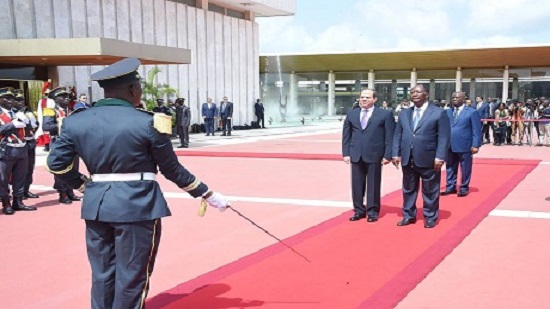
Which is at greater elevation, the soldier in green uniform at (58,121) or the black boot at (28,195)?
the soldier in green uniform at (58,121)

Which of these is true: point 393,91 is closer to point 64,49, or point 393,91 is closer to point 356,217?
point 64,49

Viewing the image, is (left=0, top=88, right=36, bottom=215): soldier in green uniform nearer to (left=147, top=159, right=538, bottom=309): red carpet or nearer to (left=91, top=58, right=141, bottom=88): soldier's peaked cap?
(left=147, top=159, right=538, bottom=309): red carpet

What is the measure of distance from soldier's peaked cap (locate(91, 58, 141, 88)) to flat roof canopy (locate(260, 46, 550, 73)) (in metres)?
35.5

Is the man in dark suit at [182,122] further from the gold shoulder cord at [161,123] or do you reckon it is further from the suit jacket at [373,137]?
the gold shoulder cord at [161,123]

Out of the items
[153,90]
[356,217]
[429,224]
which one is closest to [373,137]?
[356,217]

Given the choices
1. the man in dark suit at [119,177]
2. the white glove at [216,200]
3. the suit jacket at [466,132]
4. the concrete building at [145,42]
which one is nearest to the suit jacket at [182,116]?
the concrete building at [145,42]

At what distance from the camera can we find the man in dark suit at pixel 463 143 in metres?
8.51

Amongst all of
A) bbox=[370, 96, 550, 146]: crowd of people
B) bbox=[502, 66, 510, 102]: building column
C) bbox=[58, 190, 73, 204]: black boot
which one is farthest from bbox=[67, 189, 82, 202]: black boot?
bbox=[502, 66, 510, 102]: building column

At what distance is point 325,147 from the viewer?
1833 cm

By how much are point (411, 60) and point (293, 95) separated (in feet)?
33.5

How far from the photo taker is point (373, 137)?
6648mm

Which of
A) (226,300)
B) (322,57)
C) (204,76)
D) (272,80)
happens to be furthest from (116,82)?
(272,80)

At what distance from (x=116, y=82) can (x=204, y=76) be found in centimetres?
2384

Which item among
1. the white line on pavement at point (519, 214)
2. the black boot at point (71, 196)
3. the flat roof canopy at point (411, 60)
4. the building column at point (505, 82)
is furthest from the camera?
the building column at point (505, 82)
